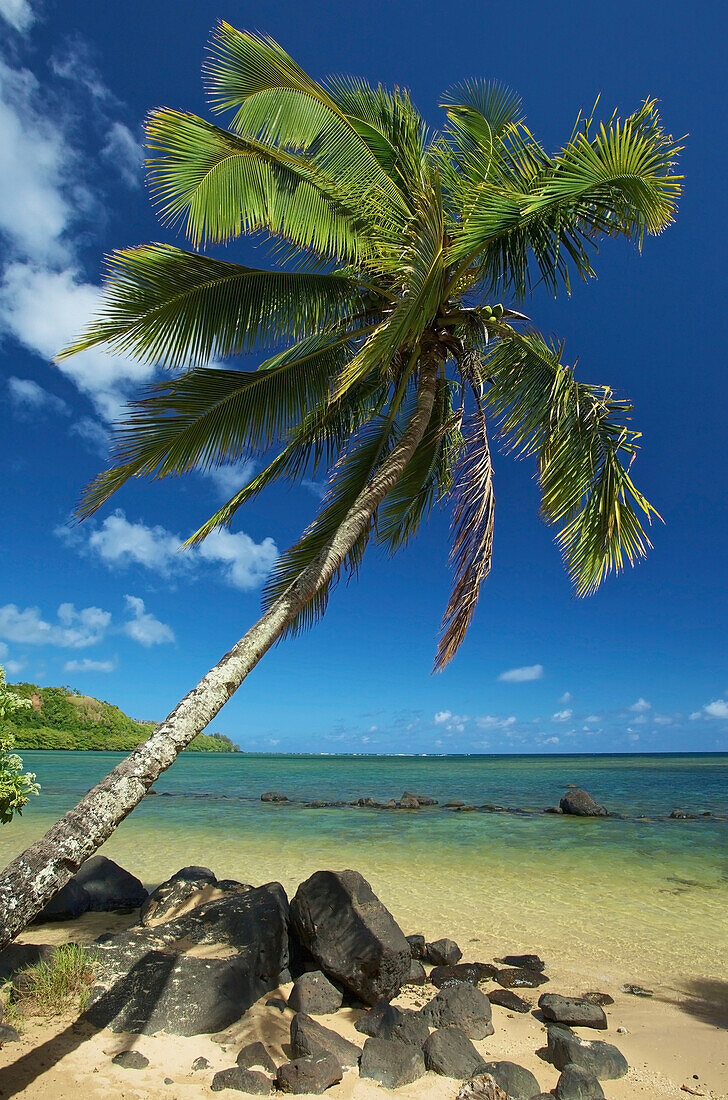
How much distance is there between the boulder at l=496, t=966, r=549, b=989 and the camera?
20.3ft

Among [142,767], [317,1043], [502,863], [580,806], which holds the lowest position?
[502,863]

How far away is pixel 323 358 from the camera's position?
771 centimetres

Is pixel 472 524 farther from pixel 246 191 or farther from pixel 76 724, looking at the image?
pixel 76 724

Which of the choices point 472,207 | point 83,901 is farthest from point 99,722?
point 472,207

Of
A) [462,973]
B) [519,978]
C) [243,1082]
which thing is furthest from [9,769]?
[519,978]

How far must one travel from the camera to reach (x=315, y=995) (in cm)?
538

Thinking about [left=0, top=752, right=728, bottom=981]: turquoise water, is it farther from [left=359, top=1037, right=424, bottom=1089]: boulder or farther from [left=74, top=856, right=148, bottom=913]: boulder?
[left=359, top=1037, right=424, bottom=1089]: boulder

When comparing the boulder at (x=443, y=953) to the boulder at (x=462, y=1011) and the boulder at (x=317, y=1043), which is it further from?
the boulder at (x=317, y=1043)

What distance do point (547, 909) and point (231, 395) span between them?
833cm

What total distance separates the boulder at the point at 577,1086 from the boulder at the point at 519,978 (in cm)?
202

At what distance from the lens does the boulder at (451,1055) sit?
4.36 metres

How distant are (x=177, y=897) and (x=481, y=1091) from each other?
395 centimetres

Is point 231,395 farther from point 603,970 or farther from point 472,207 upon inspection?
point 603,970

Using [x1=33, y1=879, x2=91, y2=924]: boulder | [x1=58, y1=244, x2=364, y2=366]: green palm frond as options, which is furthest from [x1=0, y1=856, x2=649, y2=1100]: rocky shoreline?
[x1=58, y1=244, x2=364, y2=366]: green palm frond
